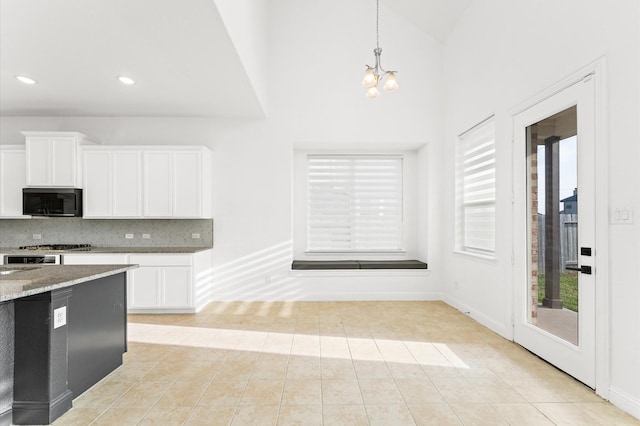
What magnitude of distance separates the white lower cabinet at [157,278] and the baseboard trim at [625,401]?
4.27 m

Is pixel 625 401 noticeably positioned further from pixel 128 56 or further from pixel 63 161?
pixel 63 161

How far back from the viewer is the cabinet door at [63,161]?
4863 mm

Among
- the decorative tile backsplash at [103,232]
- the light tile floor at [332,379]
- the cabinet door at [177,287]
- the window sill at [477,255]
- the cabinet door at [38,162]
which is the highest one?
the cabinet door at [38,162]

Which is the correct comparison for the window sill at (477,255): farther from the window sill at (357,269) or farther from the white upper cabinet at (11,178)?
the white upper cabinet at (11,178)

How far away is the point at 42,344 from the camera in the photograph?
2.26 m

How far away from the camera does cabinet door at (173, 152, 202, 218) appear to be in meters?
5.00

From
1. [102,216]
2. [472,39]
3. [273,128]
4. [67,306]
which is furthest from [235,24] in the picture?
[102,216]

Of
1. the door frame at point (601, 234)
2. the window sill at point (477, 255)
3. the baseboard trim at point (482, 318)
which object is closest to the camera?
the door frame at point (601, 234)

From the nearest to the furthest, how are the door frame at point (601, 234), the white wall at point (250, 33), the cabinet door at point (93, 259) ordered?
1. the door frame at point (601, 234)
2. the white wall at point (250, 33)
3. the cabinet door at point (93, 259)

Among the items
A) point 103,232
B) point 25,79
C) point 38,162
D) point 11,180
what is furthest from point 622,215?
point 11,180

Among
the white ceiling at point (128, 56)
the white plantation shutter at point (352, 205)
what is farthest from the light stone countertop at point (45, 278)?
the white plantation shutter at point (352, 205)

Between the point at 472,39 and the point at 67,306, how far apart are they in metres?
4.97

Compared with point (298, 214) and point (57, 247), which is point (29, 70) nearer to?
point (57, 247)

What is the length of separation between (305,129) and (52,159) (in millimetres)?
3433
